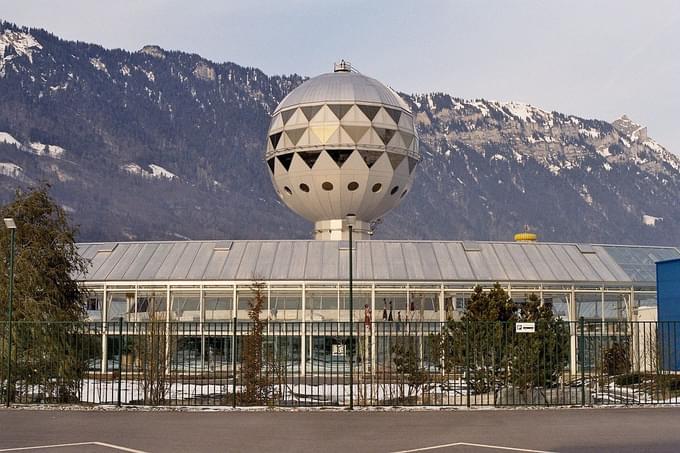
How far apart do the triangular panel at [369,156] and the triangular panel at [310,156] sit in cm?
214

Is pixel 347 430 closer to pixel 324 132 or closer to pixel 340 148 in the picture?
pixel 340 148

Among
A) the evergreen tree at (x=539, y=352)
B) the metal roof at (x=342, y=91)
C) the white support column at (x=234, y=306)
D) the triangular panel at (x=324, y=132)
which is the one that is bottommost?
the evergreen tree at (x=539, y=352)

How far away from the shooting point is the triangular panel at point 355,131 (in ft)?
163

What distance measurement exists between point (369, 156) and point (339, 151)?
5.32ft

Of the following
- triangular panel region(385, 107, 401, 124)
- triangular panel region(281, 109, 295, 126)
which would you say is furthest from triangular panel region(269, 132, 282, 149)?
triangular panel region(385, 107, 401, 124)

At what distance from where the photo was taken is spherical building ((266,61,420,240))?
49594 millimetres

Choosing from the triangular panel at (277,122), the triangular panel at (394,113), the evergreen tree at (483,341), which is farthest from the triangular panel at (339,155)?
the evergreen tree at (483,341)

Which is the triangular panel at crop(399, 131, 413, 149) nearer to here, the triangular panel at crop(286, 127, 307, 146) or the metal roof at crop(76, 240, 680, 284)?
the triangular panel at crop(286, 127, 307, 146)

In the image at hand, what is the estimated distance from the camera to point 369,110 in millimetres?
50344

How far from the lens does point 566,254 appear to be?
4503 centimetres

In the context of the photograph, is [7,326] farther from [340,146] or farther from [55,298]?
[340,146]

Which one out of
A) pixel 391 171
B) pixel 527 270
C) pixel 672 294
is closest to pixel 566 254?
pixel 527 270

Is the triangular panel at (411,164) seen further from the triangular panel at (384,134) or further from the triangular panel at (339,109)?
the triangular panel at (339,109)

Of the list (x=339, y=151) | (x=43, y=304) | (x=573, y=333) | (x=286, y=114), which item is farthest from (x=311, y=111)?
(x=43, y=304)
